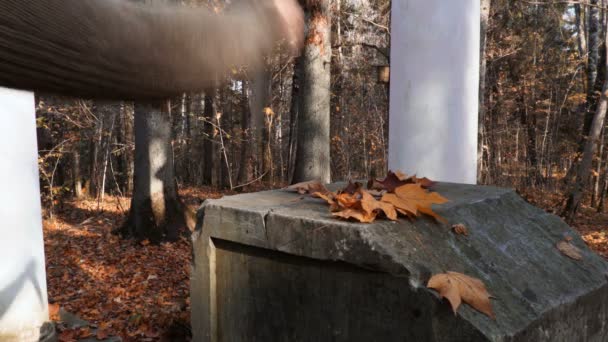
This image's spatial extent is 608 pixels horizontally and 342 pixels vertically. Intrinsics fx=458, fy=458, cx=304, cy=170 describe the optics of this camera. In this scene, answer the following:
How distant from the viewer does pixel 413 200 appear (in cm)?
209

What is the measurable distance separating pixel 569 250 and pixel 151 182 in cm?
548

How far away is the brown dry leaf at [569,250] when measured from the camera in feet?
7.82

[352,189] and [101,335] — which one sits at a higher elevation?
[352,189]

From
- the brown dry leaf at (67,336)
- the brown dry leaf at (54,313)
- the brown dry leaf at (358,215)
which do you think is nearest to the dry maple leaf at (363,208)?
the brown dry leaf at (358,215)

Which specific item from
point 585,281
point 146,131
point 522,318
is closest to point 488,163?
point 146,131

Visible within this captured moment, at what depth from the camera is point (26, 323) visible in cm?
328

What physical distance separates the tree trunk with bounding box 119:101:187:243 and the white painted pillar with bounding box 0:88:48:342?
318 cm

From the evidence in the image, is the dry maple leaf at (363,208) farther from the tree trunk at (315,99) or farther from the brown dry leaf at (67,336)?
the tree trunk at (315,99)

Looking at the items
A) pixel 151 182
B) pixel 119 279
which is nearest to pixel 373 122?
pixel 151 182

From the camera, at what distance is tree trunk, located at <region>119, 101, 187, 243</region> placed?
652 cm

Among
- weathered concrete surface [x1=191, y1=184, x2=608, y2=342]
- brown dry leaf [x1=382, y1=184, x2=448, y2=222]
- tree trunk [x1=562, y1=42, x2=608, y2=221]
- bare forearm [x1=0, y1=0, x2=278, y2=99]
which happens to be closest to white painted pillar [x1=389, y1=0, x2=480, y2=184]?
weathered concrete surface [x1=191, y1=184, x2=608, y2=342]

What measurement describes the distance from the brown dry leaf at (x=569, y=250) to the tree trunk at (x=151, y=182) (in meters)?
5.25

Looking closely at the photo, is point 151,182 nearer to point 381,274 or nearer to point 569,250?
point 381,274

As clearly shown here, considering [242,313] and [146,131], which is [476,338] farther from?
[146,131]
